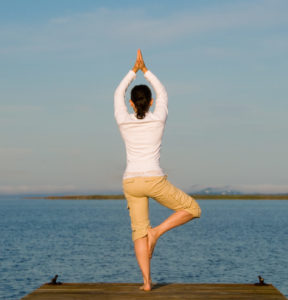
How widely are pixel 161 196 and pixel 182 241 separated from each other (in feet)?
139

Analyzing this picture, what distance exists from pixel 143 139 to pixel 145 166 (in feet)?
1.41

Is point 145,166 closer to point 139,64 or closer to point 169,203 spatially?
point 169,203

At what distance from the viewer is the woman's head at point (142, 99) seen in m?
7.96

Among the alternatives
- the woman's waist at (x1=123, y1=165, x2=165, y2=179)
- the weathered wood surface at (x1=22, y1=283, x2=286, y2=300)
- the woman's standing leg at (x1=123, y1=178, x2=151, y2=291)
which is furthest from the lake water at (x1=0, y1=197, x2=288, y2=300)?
the woman's waist at (x1=123, y1=165, x2=165, y2=179)

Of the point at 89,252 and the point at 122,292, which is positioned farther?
the point at 89,252

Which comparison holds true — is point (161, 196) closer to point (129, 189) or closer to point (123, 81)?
point (129, 189)

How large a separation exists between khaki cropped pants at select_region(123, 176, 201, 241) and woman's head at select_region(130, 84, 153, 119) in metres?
1.06

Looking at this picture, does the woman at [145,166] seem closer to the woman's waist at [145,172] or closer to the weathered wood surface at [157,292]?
the woman's waist at [145,172]

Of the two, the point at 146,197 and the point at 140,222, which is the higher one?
the point at 146,197

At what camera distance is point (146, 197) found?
8.12 meters

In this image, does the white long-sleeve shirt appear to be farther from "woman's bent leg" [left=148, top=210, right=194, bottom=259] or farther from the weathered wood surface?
the weathered wood surface

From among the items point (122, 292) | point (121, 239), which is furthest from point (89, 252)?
point (122, 292)

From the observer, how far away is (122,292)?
8352mm

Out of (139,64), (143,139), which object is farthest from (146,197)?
(139,64)
